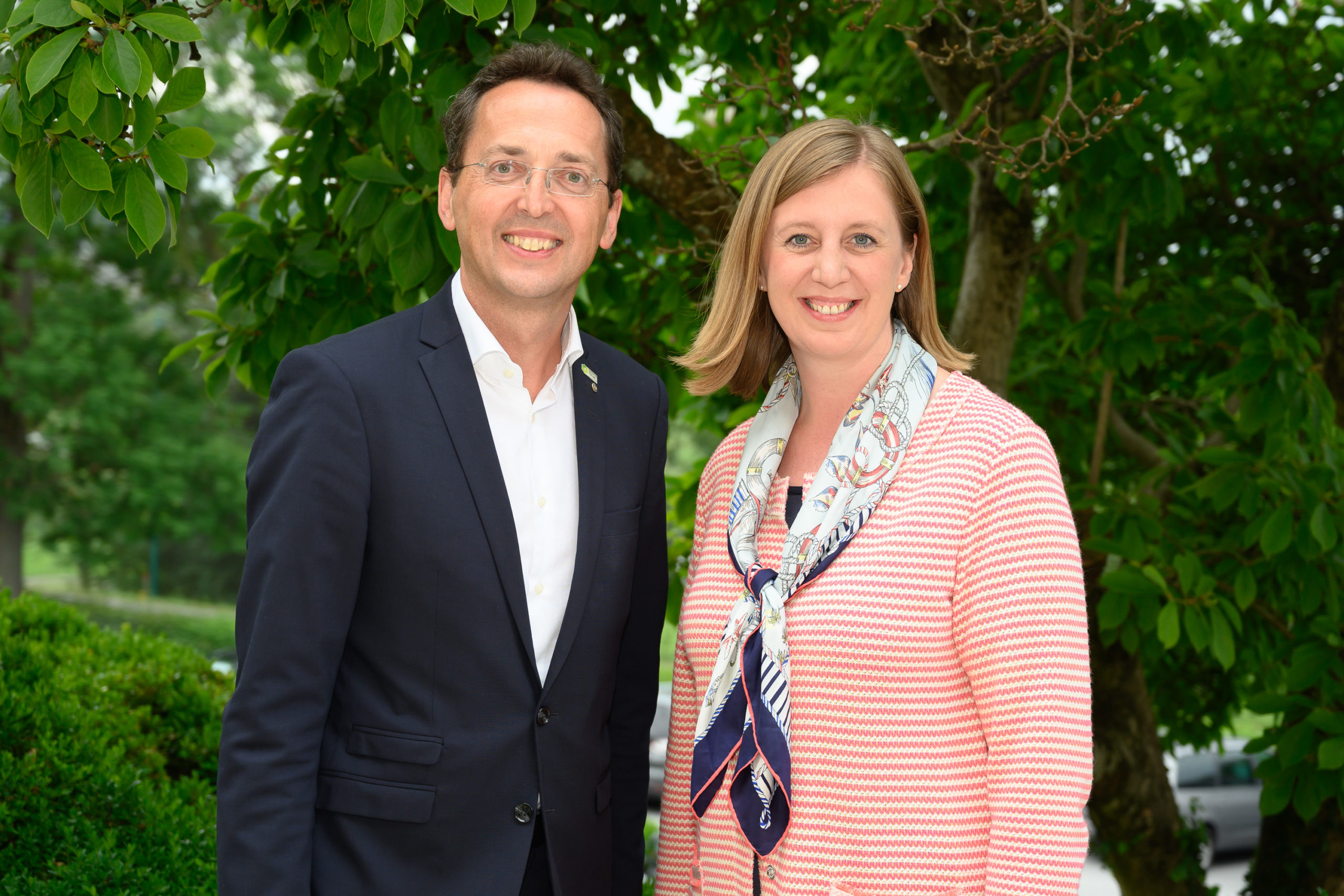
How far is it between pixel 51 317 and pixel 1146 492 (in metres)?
19.6

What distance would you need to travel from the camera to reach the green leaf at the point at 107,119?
2010 mm

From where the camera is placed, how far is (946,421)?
186 centimetres

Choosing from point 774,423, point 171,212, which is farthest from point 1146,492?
point 171,212

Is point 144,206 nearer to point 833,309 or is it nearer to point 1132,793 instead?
point 833,309

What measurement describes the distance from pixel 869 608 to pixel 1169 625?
1.91 meters

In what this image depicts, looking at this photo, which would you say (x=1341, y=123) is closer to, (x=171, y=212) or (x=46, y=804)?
(x=171, y=212)

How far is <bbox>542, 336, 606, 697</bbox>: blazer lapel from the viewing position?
1.96 metres

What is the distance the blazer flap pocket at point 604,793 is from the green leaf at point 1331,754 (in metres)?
2.41

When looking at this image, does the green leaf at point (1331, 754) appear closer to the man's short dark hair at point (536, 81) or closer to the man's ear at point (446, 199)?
the man's short dark hair at point (536, 81)

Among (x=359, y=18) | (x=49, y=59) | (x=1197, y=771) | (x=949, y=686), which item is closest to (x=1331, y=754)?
(x=949, y=686)

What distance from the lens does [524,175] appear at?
6.93 feet

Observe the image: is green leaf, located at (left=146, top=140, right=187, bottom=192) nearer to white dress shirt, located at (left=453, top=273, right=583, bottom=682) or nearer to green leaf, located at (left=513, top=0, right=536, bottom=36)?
white dress shirt, located at (left=453, top=273, right=583, bottom=682)

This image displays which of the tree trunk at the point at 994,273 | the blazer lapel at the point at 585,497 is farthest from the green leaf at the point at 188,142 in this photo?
the tree trunk at the point at 994,273

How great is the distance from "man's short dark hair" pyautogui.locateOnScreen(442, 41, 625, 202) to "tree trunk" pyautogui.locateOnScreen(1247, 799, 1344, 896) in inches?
157
